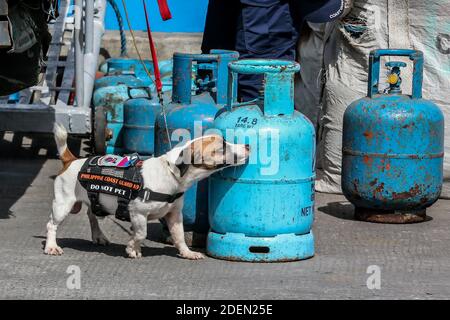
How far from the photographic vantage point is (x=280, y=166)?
19.4 feet

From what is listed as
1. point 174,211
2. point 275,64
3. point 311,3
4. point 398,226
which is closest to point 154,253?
point 174,211

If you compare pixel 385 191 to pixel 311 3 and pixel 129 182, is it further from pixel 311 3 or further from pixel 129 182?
pixel 129 182

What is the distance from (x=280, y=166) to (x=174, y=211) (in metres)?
0.68

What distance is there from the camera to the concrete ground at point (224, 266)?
534cm

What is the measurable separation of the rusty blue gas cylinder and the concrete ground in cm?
17

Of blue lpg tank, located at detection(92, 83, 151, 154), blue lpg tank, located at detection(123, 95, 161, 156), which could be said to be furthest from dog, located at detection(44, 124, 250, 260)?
blue lpg tank, located at detection(92, 83, 151, 154)

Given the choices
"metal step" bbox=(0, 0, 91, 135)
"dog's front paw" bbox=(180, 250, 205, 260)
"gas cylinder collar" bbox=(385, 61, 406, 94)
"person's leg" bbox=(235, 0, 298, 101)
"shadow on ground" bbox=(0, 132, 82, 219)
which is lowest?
"shadow on ground" bbox=(0, 132, 82, 219)

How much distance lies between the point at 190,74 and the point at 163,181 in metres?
0.88

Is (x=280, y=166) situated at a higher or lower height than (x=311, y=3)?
lower

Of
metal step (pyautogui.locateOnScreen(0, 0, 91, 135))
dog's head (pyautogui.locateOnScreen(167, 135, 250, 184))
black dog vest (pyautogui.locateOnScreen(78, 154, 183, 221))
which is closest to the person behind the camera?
dog's head (pyautogui.locateOnScreen(167, 135, 250, 184))

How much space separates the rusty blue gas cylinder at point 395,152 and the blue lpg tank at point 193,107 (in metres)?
1.20

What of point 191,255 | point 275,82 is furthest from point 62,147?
point 275,82

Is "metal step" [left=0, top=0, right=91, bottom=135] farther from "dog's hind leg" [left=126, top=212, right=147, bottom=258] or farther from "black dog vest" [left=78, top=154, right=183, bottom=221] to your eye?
"dog's hind leg" [left=126, top=212, right=147, bottom=258]

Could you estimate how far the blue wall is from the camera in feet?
39.5
